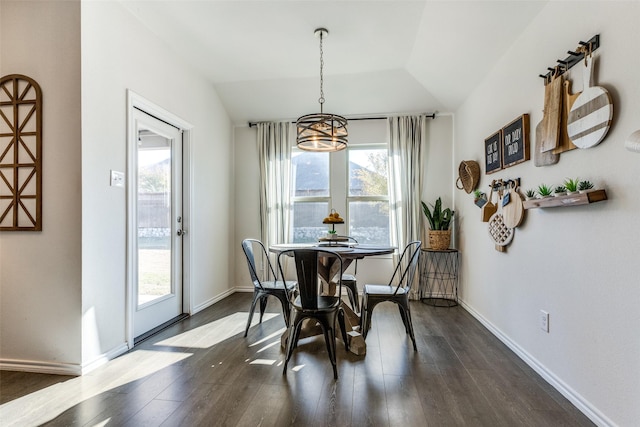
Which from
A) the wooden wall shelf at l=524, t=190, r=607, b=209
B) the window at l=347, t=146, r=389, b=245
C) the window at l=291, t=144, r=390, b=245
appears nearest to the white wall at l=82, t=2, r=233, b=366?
the window at l=291, t=144, r=390, b=245

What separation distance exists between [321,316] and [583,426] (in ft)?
4.89

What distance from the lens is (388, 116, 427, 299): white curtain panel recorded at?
13.9 feet

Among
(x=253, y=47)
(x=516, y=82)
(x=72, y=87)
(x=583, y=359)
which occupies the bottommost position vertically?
(x=583, y=359)

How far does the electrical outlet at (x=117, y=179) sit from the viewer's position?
8.01 feet

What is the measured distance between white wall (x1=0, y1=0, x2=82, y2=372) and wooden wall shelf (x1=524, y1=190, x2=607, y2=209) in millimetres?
3033

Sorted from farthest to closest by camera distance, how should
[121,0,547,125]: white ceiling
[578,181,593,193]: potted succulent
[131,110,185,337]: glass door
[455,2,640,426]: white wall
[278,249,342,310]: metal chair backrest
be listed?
1. [131,110,185,337]: glass door
2. [121,0,547,125]: white ceiling
3. [278,249,342,310]: metal chair backrest
4. [578,181,593,193]: potted succulent
5. [455,2,640,426]: white wall

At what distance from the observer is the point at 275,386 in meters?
1.99

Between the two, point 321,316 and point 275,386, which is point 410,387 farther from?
point 275,386

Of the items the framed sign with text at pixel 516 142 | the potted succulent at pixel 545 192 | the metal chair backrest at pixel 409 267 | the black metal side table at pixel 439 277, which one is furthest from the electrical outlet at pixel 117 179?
the black metal side table at pixel 439 277

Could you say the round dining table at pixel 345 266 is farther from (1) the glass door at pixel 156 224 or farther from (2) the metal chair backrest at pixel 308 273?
(1) the glass door at pixel 156 224

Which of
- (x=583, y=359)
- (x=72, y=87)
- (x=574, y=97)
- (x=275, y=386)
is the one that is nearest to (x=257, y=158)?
(x=72, y=87)

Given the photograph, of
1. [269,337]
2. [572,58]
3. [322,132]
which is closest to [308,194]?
[322,132]

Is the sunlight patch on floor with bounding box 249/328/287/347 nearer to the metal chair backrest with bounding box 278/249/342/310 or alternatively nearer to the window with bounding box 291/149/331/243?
the metal chair backrest with bounding box 278/249/342/310

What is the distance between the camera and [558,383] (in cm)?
194
